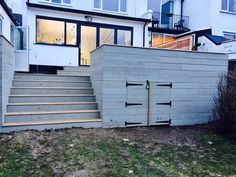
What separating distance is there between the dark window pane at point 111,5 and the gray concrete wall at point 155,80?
7.91 metres

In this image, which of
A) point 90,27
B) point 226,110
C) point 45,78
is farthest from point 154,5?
point 226,110

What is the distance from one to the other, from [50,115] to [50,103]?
0.55m

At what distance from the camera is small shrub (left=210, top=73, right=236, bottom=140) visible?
6344mm

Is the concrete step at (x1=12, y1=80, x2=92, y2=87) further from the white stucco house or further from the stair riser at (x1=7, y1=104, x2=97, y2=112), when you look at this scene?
the white stucco house

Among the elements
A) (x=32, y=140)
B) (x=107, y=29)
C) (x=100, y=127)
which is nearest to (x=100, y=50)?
(x=100, y=127)

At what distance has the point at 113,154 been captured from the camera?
4992mm

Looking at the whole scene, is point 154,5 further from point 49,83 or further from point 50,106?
point 50,106

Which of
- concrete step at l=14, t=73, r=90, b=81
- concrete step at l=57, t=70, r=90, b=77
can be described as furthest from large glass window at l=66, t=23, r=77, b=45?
concrete step at l=14, t=73, r=90, b=81

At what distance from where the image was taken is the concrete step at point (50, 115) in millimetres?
6133

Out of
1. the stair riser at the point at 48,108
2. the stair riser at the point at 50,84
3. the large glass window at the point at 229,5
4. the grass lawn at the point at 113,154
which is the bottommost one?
the grass lawn at the point at 113,154

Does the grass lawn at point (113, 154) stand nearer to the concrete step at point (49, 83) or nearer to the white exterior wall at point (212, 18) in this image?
the concrete step at point (49, 83)

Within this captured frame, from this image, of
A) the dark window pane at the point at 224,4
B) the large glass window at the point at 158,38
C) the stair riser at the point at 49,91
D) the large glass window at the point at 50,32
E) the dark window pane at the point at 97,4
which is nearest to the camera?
the stair riser at the point at 49,91

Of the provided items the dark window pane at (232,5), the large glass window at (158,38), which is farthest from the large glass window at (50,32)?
the dark window pane at (232,5)

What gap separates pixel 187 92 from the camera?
24.9 ft
